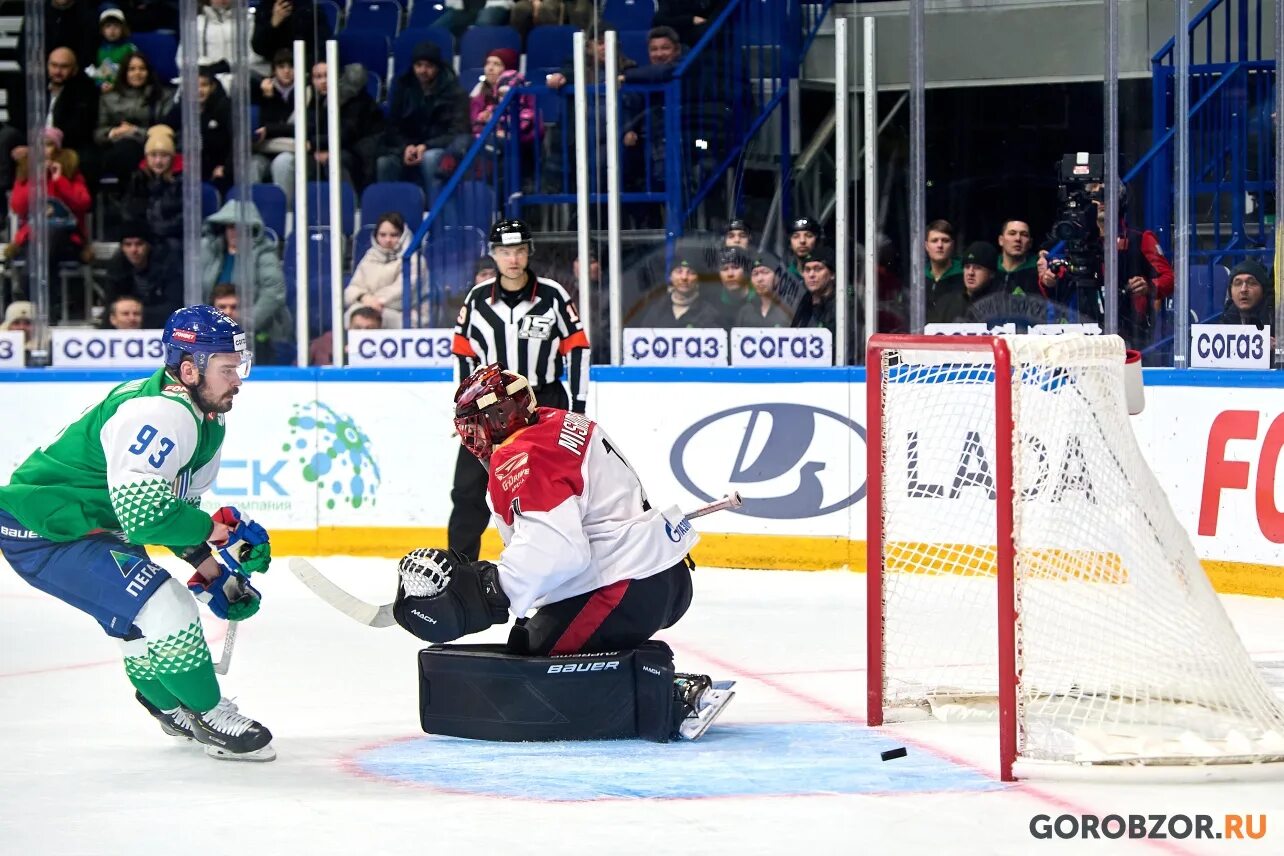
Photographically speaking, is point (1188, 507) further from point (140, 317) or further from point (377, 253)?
point (140, 317)

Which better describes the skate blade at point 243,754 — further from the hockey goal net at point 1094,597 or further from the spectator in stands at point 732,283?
the spectator in stands at point 732,283

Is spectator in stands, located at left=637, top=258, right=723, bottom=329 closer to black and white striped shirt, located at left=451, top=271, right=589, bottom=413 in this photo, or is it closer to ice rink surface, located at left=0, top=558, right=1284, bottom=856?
black and white striped shirt, located at left=451, top=271, right=589, bottom=413

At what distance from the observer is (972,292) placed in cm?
720

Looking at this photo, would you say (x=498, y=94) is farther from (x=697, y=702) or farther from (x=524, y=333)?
(x=697, y=702)

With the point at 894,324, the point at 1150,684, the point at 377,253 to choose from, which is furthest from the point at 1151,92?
the point at 1150,684

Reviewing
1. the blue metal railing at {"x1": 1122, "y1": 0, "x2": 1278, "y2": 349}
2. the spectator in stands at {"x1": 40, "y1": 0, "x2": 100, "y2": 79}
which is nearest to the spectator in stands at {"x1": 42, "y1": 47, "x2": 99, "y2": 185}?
the spectator in stands at {"x1": 40, "y1": 0, "x2": 100, "y2": 79}

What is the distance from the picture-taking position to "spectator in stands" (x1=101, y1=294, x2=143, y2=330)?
314 inches

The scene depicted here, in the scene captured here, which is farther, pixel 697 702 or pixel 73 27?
pixel 73 27

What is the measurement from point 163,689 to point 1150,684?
6.63 feet

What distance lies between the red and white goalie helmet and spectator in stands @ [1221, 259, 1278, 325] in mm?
3535

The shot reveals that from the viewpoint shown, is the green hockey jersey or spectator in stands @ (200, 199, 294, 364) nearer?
the green hockey jersey

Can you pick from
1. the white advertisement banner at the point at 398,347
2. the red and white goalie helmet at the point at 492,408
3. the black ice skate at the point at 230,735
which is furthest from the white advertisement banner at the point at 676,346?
the black ice skate at the point at 230,735

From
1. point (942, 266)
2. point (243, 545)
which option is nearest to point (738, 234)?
→ point (942, 266)

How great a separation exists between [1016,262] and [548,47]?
7.17 ft
